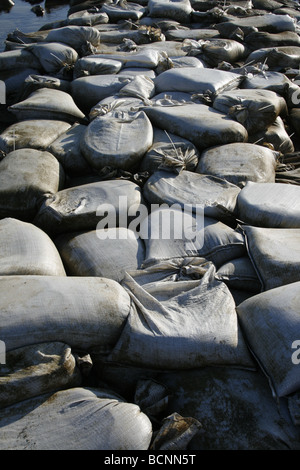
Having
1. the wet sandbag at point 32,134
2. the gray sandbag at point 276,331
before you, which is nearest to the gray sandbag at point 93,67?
the wet sandbag at point 32,134

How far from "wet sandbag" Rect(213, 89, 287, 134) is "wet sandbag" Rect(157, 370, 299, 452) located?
106 inches

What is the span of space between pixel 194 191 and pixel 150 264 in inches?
33.5

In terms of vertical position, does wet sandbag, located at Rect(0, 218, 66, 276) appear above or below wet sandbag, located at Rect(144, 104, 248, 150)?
below

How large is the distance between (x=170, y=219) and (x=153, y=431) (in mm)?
1429

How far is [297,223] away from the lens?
2850mm

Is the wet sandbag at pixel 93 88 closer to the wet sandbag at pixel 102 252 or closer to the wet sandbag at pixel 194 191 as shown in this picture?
the wet sandbag at pixel 194 191

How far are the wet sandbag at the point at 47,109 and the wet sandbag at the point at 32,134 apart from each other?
0.37ft

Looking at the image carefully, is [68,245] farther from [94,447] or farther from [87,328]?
[94,447]

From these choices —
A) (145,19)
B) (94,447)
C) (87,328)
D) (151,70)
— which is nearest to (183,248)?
(87,328)

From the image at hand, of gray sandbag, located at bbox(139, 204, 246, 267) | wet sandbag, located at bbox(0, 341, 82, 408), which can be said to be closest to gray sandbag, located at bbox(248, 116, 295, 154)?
gray sandbag, located at bbox(139, 204, 246, 267)

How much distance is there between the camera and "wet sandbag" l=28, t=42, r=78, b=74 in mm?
5406

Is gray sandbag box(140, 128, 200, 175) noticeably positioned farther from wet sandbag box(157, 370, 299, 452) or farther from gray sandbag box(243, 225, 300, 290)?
wet sandbag box(157, 370, 299, 452)

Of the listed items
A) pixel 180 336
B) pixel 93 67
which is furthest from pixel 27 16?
pixel 180 336

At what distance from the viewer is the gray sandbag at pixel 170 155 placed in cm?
346
